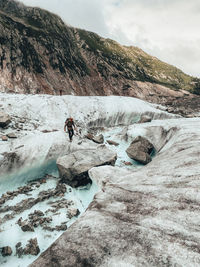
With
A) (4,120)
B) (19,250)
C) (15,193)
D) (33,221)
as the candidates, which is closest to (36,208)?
(33,221)

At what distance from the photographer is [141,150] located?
1388 cm

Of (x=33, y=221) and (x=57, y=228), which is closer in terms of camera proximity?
(x=57, y=228)

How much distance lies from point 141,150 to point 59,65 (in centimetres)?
4380

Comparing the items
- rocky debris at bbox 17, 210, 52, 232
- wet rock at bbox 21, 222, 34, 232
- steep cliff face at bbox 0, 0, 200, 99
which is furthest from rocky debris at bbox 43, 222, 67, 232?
steep cliff face at bbox 0, 0, 200, 99

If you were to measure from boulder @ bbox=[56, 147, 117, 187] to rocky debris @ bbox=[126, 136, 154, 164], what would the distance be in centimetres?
297

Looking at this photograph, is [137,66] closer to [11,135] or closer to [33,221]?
[11,135]

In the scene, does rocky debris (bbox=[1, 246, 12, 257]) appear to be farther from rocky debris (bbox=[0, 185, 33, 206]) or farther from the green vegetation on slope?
the green vegetation on slope

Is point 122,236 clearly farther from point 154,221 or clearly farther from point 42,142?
point 42,142

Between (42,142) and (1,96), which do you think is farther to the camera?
(1,96)

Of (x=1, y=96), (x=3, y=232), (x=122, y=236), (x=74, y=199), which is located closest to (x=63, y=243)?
(x=122, y=236)

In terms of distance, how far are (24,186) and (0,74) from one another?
1422 inches

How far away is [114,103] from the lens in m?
24.1

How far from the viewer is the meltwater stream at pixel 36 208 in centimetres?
617

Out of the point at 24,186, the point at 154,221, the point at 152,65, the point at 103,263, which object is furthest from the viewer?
the point at 152,65
